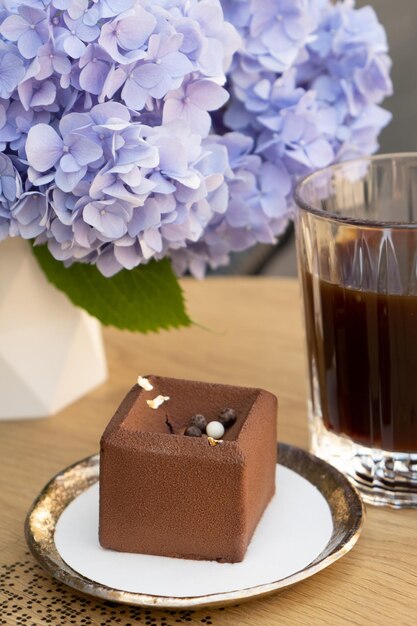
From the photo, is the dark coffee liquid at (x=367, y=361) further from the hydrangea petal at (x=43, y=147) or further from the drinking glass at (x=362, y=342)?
the hydrangea petal at (x=43, y=147)

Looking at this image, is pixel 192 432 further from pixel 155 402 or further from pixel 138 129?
pixel 138 129

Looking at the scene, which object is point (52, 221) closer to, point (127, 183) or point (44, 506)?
point (127, 183)

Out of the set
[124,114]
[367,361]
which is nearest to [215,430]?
[367,361]

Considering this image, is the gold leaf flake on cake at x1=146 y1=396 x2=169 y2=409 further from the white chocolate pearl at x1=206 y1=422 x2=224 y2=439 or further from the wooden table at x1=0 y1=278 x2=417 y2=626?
the wooden table at x1=0 y1=278 x2=417 y2=626

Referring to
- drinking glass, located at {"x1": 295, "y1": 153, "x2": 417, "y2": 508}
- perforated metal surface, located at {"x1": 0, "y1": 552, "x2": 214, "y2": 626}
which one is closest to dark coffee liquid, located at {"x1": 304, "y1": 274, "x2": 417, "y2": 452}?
drinking glass, located at {"x1": 295, "y1": 153, "x2": 417, "y2": 508}

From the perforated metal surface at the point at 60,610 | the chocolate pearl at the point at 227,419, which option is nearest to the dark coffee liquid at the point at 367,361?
the chocolate pearl at the point at 227,419
